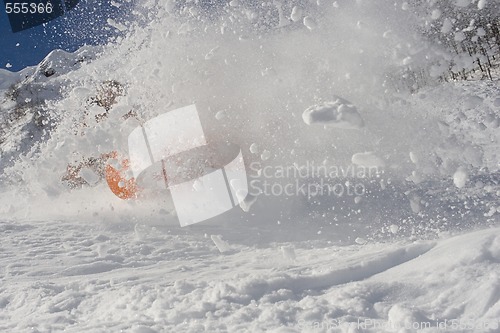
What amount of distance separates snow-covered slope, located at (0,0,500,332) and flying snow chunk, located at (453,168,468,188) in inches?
1.2

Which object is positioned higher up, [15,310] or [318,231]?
[15,310]

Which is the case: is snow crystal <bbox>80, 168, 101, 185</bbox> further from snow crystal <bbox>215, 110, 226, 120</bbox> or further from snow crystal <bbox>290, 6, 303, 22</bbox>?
snow crystal <bbox>290, 6, 303, 22</bbox>

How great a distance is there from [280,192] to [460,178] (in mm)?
2123

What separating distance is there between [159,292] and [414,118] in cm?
406

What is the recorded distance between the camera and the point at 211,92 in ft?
22.2

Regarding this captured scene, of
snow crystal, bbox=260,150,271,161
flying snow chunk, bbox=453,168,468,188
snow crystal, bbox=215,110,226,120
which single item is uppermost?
snow crystal, bbox=215,110,226,120

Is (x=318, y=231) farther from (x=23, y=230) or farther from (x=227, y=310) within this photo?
(x=23, y=230)

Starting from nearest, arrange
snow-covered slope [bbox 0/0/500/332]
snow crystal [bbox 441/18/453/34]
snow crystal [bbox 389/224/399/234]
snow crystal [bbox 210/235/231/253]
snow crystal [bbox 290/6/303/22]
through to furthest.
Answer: snow-covered slope [bbox 0/0/500/332], snow crystal [bbox 389/224/399/234], snow crystal [bbox 210/235/231/253], snow crystal [bbox 441/18/453/34], snow crystal [bbox 290/6/303/22]

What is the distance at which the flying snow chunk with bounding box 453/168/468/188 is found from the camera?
475 centimetres

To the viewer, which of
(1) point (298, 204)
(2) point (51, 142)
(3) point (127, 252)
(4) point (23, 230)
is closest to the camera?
(3) point (127, 252)

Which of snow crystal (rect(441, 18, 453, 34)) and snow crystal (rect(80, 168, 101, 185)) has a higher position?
snow crystal (rect(441, 18, 453, 34))

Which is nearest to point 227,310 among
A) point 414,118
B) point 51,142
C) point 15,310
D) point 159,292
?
point 159,292

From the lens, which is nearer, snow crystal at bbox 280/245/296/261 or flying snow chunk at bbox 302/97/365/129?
snow crystal at bbox 280/245/296/261

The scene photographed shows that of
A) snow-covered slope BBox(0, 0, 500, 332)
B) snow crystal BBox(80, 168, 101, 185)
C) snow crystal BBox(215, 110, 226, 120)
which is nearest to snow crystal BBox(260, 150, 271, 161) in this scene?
snow-covered slope BBox(0, 0, 500, 332)
